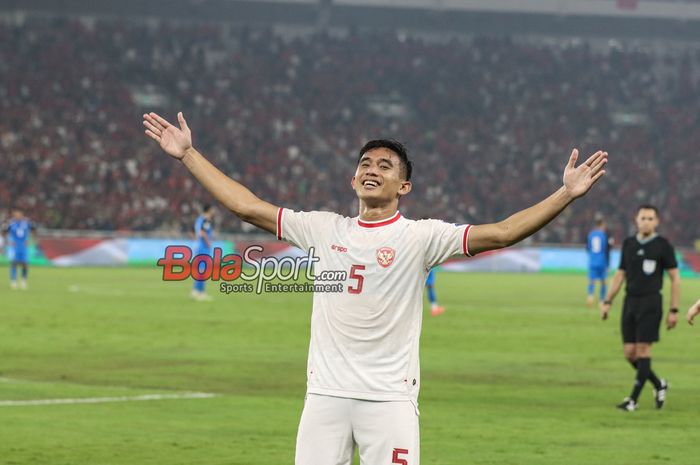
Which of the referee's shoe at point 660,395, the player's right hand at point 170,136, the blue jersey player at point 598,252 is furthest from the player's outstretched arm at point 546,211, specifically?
the blue jersey player at point 598,252

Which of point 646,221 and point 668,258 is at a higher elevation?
point 646,221

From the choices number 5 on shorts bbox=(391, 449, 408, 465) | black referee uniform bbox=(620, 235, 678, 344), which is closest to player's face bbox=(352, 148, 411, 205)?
number 5 on shorts bbox=(391, 449, 408, 465)

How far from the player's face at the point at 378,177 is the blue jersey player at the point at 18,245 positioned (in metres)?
29.2

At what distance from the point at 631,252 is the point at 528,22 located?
58.3 metres

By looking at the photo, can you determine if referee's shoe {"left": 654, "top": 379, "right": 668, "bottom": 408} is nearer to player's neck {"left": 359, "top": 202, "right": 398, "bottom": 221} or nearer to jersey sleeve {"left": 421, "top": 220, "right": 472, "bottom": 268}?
jersey sleeve {"left": 421, "top": 220, "right": 472, "bottom": 268}

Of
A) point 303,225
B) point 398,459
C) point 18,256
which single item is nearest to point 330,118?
point 18,256

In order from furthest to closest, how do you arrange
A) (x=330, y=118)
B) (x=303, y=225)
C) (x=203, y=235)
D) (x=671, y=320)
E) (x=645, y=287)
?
(x=330, y=118), (x=203, y=235), (x=645, y=287), (x=671, y=320), (x=303, y=225)

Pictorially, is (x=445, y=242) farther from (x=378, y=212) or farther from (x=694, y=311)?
(x=694, y=311)

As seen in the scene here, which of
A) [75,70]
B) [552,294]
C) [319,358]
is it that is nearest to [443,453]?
[319,358]

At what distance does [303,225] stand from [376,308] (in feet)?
1.95

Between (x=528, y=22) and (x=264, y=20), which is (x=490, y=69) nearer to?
(x=528, y=22)

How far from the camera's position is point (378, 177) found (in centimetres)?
605

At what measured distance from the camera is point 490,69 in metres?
68.4

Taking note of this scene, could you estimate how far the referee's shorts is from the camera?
14.2 m
